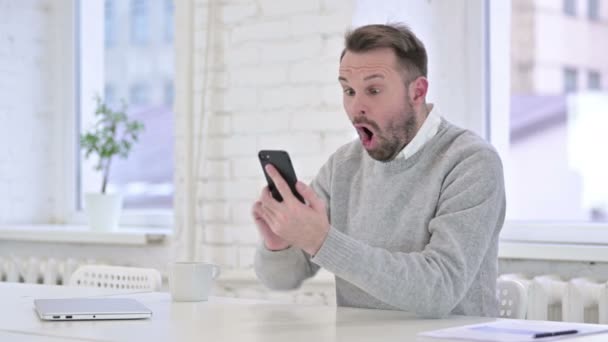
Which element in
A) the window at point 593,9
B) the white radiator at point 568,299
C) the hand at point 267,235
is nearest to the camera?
the hand at point 267,235

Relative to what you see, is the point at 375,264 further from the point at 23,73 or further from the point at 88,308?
the point at 23,73

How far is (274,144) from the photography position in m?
3.16

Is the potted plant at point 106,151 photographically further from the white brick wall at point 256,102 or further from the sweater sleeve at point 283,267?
the sweater sleeve at point 283,267

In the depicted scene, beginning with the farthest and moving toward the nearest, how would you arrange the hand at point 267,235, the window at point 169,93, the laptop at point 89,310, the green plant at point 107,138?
the window at point 169,93
the green plant at point 107,138
the hand at point 267,235
the laptop at point 89,310

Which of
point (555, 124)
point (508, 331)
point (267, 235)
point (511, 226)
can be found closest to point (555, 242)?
point (511, 226)

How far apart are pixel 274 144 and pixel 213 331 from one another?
158 cm

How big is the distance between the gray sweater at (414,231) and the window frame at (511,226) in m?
0.70

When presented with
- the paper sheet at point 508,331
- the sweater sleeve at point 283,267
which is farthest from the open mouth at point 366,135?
the paper sheet at point 508,331

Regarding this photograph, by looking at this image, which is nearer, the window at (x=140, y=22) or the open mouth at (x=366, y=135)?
the open mouth at (x=366, y=135)

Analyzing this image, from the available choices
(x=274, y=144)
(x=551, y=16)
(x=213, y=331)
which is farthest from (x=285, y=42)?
(x=213, y=331)

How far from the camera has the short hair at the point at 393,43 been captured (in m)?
2.20

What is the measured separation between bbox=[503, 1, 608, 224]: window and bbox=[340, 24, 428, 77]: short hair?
35.2 inches

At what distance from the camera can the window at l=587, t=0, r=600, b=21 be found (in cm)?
290

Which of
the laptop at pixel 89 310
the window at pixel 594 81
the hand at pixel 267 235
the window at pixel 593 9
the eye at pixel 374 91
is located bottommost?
the laptop at pixel 89 310
